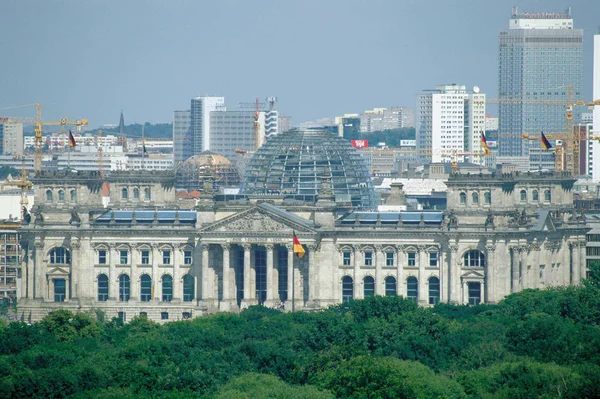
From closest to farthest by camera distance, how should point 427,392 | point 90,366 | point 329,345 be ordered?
point 427,392 < point 90,366 < point 329,345

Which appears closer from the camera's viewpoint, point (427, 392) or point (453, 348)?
point (427, 392)

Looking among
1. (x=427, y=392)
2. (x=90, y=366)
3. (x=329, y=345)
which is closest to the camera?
(x=427, y=392)

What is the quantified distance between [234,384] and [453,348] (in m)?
28.2

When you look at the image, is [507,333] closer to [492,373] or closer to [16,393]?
[492,373]

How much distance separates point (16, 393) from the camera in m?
168

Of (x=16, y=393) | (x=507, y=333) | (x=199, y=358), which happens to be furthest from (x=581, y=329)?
(x=16, y=393)

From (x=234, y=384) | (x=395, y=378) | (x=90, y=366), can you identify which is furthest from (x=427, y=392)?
(x=90, y=366)

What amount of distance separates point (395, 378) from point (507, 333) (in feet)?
108

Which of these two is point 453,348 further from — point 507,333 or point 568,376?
point 568,376

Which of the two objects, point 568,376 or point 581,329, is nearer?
point 568,376

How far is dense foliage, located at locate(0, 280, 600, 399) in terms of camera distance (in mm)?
165875

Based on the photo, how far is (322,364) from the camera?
180m

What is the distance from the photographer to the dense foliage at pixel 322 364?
544ft

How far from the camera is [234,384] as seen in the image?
17100cm
